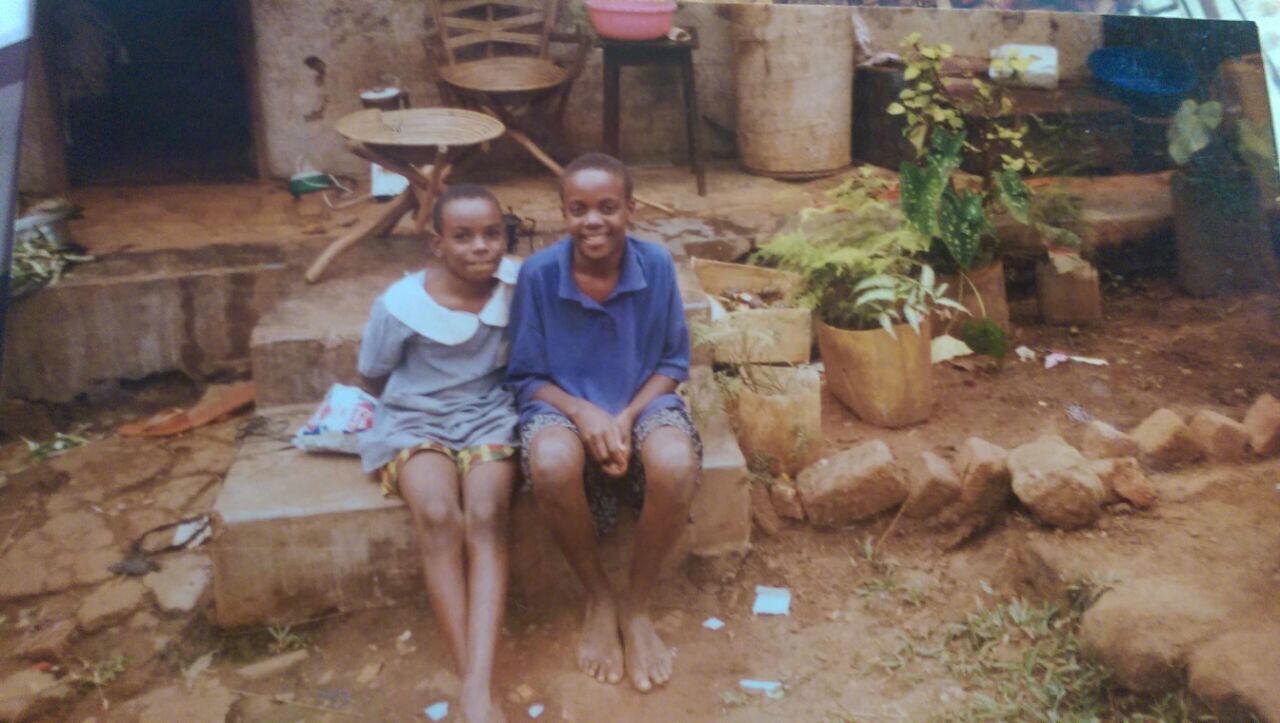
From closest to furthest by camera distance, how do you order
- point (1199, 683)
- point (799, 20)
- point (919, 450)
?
point (1199, 683) < point (919, 450) < point (799, 20)

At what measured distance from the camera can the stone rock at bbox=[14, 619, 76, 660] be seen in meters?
2.76

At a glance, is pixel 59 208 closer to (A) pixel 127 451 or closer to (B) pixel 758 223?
(A) pixel 127 451

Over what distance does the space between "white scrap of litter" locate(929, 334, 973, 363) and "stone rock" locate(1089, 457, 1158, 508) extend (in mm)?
1328

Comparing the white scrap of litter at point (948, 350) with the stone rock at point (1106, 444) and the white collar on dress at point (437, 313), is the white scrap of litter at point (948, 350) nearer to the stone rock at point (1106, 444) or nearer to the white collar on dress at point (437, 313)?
the stone rock at point (1106, 444)

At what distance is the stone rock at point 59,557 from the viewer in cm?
309

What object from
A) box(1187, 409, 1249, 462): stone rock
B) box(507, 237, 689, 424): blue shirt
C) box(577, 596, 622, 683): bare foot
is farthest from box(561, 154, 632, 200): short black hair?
box(1187, 409, 1249, 462): stone rock

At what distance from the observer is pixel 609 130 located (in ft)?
17.6

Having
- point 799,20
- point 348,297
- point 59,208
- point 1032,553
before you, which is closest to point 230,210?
point 59,208

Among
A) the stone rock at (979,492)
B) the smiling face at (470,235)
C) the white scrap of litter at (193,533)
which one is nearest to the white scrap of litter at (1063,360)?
the stone rock at (979,492)

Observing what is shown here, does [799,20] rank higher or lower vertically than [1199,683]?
higher

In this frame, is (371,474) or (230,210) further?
(230,210)

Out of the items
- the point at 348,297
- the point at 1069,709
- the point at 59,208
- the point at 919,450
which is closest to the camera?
the point at 1069,709

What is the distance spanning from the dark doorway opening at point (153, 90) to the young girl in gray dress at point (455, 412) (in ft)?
11.8

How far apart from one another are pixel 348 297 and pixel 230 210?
1.59 m
